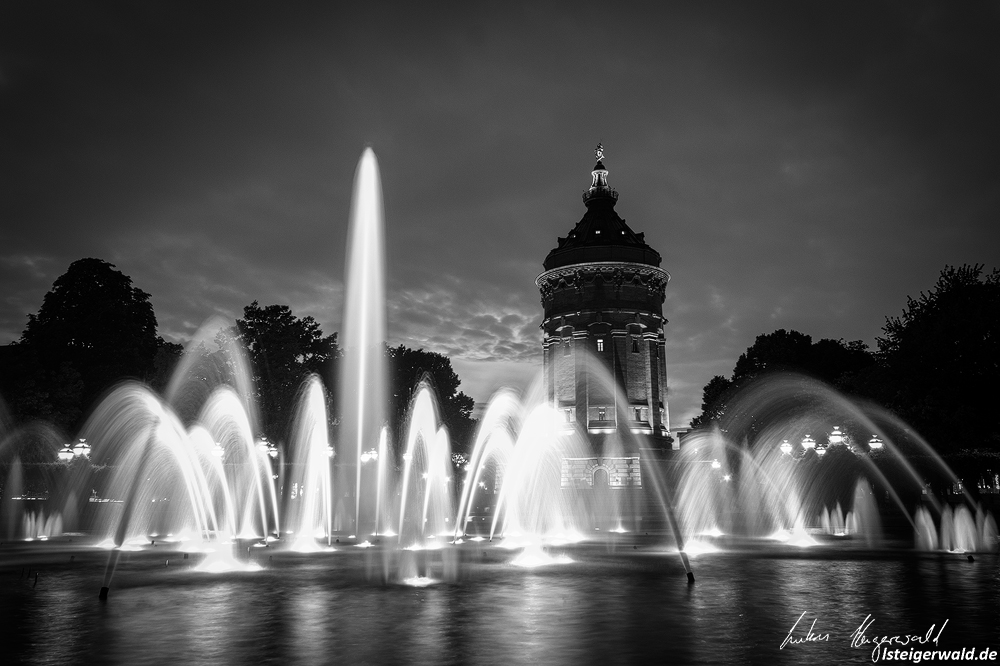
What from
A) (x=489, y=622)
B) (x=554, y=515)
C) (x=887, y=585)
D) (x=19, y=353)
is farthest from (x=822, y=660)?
(x=19, y=353)

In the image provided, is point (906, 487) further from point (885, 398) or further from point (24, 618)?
point (24, 618)

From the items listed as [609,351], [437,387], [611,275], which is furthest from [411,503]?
[611,275]

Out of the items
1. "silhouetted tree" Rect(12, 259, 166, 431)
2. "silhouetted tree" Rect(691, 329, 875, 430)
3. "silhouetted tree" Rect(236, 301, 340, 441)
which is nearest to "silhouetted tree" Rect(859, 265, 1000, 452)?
"silhouetted tree" Rect(691, 329, 875, 430)

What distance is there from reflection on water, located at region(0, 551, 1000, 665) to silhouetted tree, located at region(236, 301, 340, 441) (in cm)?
3173

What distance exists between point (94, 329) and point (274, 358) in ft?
77.3

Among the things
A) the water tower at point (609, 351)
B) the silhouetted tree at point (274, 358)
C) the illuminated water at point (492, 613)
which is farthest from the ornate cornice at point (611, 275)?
the illuminated water at point (492, 613)

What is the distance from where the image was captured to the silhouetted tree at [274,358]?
51156 millimetres

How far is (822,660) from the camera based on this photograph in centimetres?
926

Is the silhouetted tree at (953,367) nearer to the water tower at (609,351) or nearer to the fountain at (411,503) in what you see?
the fountain at (411,503)

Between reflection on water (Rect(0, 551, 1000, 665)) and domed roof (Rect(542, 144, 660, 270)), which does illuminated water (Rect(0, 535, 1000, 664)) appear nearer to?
reflection on water (Rect(0, 551, 1000, 665))

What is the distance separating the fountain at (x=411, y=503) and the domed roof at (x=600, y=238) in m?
18.5

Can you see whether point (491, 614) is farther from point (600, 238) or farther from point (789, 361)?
point (600, 238)

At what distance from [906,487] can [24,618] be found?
141 ft

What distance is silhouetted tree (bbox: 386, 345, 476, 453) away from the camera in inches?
2869
